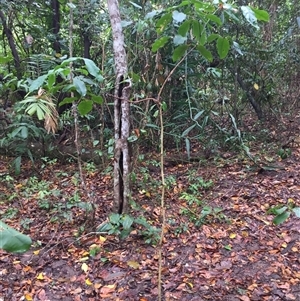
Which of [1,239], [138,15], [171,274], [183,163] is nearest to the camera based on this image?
[1,239]

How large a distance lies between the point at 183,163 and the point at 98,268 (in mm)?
1988

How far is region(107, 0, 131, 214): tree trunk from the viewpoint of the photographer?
2.45 m

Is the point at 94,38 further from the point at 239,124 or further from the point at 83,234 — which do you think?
the point at 83,234

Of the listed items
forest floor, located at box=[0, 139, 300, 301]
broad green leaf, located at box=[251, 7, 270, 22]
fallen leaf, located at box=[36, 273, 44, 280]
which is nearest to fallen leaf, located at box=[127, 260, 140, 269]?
forest floor, located at box=[0, 139, 300, 301]

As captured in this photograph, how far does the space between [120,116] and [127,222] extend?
799 mm

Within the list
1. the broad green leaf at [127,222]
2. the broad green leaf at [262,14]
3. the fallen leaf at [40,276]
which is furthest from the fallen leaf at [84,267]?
the broad green leaf at [262,14]

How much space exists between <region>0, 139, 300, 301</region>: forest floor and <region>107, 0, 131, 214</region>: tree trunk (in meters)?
0.18

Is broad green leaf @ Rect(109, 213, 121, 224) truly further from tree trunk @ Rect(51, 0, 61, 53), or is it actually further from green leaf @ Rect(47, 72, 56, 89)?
tree trunk @ Rect(51, 0, 61, 53)

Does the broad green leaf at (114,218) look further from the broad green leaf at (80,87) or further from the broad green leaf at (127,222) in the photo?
the broad green leaf at (80,87)

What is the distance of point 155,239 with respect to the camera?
252cm

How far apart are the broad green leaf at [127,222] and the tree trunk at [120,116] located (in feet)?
0.37

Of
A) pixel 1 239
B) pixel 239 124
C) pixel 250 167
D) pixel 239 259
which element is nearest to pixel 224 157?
pixel 250 167

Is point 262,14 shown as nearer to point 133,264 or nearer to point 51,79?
point 51,79

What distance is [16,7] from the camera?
13.8ft
